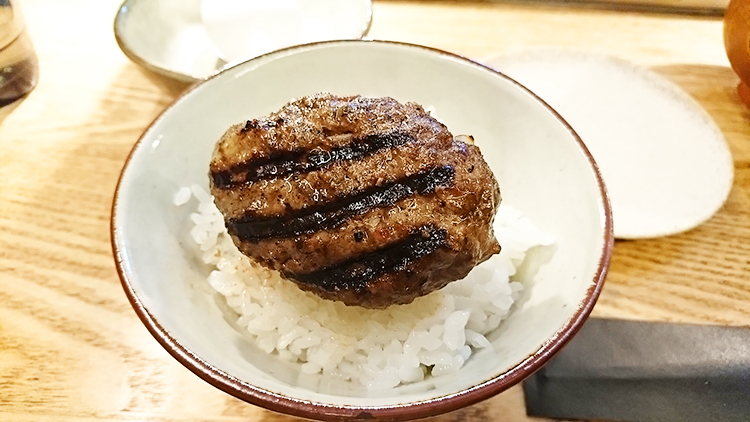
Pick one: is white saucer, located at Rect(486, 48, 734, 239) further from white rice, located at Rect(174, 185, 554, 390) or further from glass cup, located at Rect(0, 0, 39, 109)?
glass cup, located at Rect(0, 0, 39, 109)

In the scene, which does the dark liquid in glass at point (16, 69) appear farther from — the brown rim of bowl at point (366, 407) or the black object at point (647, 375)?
the black object at point (647, 375)

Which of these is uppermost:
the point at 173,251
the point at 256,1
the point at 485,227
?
the point at 256,1

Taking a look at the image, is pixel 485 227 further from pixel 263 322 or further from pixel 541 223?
pixel 263 322

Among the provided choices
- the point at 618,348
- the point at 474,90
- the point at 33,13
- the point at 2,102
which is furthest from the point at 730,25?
the point at 33,13

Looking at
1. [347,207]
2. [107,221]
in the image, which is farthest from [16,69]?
[347,207]

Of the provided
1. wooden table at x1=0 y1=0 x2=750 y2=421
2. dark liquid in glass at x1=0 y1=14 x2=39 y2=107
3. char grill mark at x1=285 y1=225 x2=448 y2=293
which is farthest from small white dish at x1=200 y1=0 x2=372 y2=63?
char grill mark at x1=285 y1=225 x2=448 y2=293

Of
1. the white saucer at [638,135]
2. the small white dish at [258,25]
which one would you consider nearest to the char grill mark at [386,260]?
the white saucer at [638,135]
